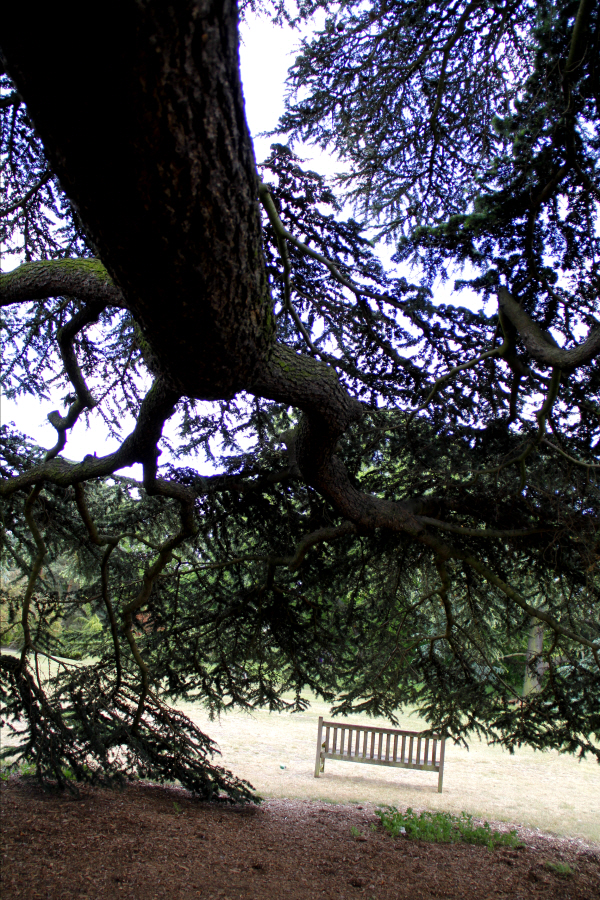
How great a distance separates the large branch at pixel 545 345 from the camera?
2965mm

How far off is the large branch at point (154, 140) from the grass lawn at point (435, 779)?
754 cm

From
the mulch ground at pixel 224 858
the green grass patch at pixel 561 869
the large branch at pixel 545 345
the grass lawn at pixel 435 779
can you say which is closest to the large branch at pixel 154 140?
the large branch at pixel 545 345

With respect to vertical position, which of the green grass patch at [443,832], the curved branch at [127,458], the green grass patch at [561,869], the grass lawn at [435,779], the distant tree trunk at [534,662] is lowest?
the grass lawn at [435,779]

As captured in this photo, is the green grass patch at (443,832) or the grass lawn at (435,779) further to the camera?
the grass lawn at (435,779)

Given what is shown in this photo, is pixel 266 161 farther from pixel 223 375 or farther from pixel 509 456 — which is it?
pixel 509 456

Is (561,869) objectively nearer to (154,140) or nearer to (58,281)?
(58,281)

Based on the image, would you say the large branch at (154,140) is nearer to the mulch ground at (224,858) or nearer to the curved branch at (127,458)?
the curved branch at (127,458)

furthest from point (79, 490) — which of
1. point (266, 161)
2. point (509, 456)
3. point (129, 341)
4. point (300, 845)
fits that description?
point (300, 845)

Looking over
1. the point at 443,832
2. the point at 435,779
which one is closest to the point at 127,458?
the point at 443,832

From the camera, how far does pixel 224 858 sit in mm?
4469

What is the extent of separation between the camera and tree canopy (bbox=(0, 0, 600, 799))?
A: 2.96m

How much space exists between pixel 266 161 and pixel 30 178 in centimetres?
202

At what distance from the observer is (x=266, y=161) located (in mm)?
3754

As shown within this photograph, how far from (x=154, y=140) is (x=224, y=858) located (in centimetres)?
490
